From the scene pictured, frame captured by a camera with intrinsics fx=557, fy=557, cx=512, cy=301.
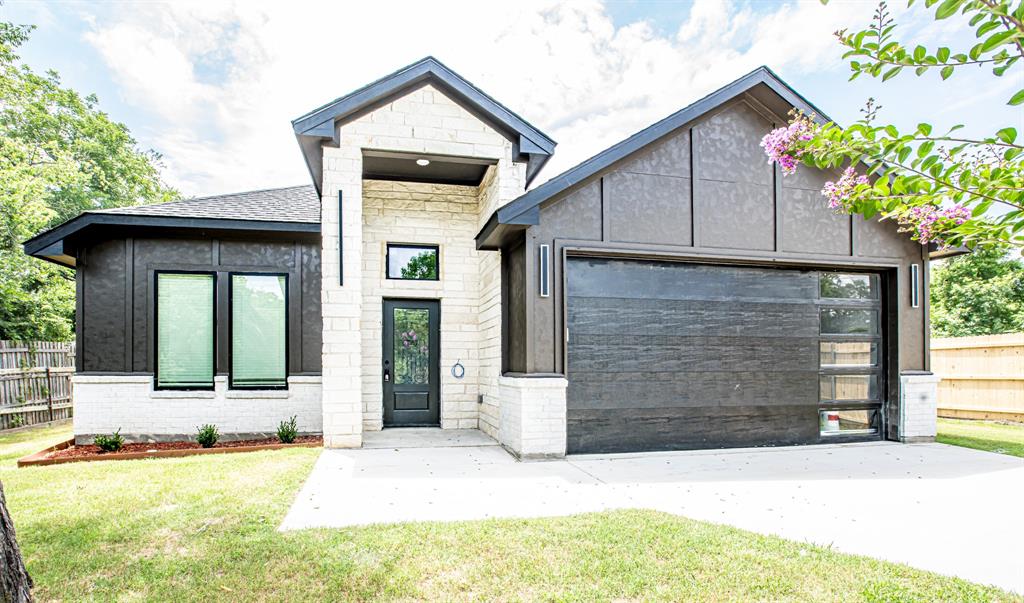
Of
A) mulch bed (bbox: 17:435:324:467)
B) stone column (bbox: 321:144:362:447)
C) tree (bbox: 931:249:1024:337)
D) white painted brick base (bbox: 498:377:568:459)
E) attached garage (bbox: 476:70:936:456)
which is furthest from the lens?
tree (bbox: 931:249:1024:337)

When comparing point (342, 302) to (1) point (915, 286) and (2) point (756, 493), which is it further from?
(1) point (915, 286)

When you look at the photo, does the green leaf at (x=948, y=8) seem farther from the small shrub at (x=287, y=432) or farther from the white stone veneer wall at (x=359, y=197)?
the small shrub at (x=287, y=432)

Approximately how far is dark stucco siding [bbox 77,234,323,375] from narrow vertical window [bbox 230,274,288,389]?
5.3 inches

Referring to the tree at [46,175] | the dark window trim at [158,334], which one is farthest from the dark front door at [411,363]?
the tree at [46,175]

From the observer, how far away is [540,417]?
260 inches

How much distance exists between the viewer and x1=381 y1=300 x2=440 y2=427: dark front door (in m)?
8.86

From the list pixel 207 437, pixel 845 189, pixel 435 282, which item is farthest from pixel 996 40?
pixel 207 437

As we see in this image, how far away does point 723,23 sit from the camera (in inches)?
393

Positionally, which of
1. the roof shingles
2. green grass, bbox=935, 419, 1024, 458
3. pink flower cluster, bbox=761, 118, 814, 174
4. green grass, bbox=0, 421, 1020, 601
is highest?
the roof shingles

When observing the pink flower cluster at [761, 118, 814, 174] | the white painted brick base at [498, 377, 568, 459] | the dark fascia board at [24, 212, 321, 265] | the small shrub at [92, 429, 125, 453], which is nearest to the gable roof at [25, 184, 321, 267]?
the dark fascia board at [24, 212, 321, 265]

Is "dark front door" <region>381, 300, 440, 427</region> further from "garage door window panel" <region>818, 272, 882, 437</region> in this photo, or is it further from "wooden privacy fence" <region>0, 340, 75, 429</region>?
"wooden privacy fence" <region>0, 340, 75, 429</region>

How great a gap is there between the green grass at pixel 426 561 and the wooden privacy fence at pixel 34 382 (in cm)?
826

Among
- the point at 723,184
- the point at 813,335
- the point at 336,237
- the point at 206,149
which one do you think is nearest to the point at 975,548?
the point at 813,335

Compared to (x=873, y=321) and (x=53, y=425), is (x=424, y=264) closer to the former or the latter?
(x=873, y=321)
